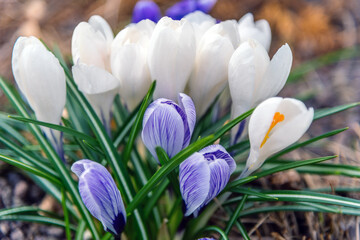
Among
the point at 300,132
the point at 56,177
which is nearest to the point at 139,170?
the point at 56,177

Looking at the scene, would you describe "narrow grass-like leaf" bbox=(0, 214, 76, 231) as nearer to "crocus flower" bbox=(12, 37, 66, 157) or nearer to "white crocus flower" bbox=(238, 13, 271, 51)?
"crocus flower" bbox=(12, 37, 66, 157)

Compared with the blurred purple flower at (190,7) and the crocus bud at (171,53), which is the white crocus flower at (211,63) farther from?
the blurred purple flower at (190,7)

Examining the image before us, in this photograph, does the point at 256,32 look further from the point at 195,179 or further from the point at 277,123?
the point at 195,179

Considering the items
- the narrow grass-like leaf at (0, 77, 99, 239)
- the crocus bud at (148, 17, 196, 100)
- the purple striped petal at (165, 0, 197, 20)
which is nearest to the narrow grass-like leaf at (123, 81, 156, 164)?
the crocus bud at (148, 17, 196, 100)

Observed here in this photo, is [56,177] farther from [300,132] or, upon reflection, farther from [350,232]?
[350,232]

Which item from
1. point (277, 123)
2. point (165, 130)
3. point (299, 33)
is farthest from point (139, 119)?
point (299, 33)
